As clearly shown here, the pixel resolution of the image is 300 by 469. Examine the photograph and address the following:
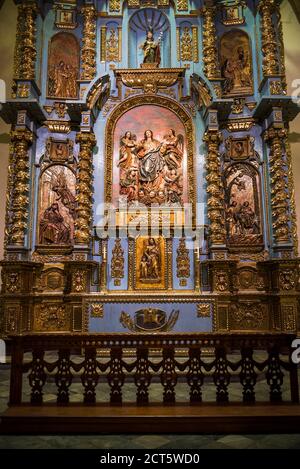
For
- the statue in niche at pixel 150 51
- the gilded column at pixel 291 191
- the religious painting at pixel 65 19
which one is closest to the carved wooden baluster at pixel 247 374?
the gilded column at pixel 291 191

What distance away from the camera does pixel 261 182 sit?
10375 mm

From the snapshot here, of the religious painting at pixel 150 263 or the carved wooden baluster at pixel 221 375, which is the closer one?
the carved wooden baluster at pixel 221 375

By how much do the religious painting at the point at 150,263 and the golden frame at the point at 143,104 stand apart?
5.09ft

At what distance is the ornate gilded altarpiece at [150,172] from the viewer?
9.32m

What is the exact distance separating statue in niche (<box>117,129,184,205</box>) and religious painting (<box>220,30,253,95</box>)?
7.66 feet

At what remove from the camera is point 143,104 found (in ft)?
35.8

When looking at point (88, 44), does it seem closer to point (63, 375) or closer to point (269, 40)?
point (269, 40)

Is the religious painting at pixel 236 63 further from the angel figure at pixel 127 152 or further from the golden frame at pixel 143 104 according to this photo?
the angel figure at pixel 127 152

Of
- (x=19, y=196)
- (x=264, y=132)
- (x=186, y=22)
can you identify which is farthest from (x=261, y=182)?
(x=19, y=196)
